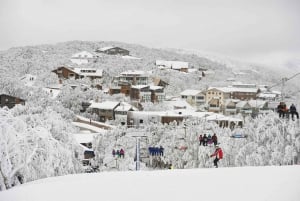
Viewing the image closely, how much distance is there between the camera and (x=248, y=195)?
12.4ft

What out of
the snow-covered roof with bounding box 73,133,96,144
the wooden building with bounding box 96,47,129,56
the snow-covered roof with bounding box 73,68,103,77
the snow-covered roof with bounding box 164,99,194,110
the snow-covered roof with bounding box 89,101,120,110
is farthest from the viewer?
the wooden building with bounding box 96,47,129,56

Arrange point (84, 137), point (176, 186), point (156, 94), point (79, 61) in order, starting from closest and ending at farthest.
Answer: point (176, 186), point (84, 137), point (156, 94), point (79, 61)

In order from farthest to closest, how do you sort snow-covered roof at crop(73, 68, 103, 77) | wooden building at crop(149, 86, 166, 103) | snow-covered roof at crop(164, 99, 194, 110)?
1. snow-covered roof at crop(73, 68, 103, 77)
2. wooden building at crop(149, 86, 166, 103)
3. snow-covered roof at crop(164, 99, 194, 110)

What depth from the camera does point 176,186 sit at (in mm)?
4270

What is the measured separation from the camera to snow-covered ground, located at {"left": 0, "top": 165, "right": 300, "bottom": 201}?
12.7 ft

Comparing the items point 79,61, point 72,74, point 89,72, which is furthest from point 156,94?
point 79,61

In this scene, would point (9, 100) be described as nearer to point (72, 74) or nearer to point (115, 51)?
point (72, 74)


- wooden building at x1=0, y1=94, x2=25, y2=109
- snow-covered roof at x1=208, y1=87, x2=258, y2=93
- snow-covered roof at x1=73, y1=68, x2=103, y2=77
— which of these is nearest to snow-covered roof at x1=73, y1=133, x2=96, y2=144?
wooden building at x1=0, y1=94, x2=25, y2=109

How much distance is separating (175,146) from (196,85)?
2673 cm

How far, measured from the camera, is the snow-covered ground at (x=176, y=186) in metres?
3.86

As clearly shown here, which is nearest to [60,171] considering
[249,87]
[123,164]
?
[123,164]

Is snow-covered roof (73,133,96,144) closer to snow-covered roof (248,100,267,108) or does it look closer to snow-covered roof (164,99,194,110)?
snow-covered roof (164,99,194,110)

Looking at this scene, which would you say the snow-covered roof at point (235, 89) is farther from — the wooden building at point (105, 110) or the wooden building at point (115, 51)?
the wooden building at point (115, 51)

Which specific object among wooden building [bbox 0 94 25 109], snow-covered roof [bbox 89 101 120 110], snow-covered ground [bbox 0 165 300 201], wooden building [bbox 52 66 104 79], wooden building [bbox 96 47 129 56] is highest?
wooden building [bbox 96 47 129 56]
